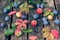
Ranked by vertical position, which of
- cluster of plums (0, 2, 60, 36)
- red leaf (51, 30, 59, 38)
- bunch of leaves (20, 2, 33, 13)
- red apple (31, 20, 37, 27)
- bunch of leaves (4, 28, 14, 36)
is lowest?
red leaf (51, 30, 59, 38)

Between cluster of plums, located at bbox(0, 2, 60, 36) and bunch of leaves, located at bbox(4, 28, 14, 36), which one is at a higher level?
cluster of plums, located at bbox(0, 2, 60, 36)

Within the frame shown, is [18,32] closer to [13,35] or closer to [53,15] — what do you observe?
[13,35]

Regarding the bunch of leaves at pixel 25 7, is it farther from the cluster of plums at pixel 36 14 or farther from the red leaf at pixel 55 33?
the red leaf at pixel 55 33

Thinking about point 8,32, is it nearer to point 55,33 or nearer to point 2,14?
point 2,14

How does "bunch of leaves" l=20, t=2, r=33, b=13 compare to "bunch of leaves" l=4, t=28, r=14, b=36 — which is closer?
"bunch of leaves" l=4, t=28, r=14, b=36

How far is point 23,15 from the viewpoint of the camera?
179 cm

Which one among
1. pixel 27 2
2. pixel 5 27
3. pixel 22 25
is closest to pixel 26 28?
pixel 22 25

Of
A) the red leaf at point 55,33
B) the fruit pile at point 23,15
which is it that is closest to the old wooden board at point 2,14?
the fruit pile at point 23,15

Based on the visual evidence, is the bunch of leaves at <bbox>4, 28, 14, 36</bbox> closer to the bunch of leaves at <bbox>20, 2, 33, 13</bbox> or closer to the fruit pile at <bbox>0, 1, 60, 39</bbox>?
the fruit pile at <bbox>0, 1, 60, 39</bbox>

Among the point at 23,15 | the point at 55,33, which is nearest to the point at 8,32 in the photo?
the point at 23,15

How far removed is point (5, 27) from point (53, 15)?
0.36 metres

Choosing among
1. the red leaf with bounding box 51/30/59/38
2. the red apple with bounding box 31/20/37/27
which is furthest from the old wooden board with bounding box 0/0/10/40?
the red leaf with bounding box 51/30/59/38

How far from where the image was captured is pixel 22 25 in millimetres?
1726

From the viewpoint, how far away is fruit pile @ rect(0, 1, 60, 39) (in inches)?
67.0
